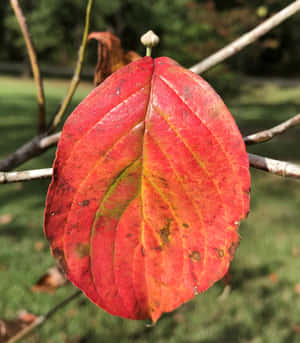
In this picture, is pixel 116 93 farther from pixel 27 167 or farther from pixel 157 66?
pixel 27 167

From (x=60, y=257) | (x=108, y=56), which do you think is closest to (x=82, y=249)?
(x=60, y=257)

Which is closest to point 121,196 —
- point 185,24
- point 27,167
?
point 27,167

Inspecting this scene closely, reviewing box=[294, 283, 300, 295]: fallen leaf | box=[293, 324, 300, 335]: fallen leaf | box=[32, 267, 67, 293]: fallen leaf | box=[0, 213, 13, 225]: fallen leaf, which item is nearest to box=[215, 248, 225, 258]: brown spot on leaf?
box=[32, 267, 67, 293]: fallen leaf

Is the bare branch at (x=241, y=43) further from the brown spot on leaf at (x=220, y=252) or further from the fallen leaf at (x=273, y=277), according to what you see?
the fallen leaf at (x=273, y=277)

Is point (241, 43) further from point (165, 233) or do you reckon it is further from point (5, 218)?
point (5, 218)

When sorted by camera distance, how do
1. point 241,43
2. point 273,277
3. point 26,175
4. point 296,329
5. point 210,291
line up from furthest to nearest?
point 273,277 < point 210,291 < point 296,329 < point 241,43 < point 26,175

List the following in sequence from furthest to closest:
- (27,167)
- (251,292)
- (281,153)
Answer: (281,153) → (27,167) → (251,292)
